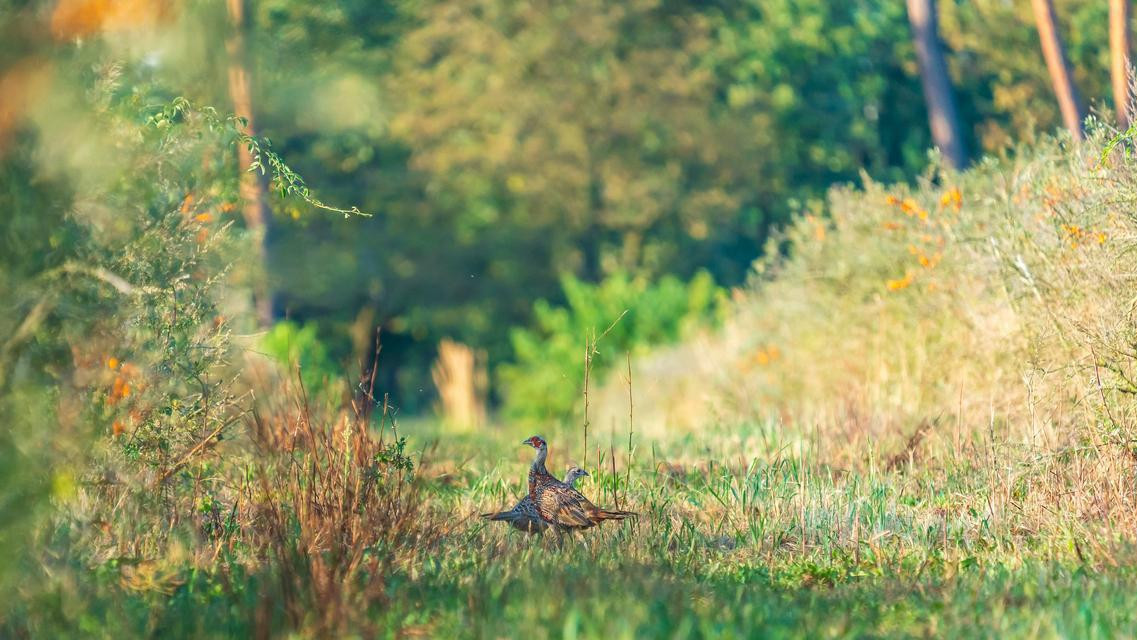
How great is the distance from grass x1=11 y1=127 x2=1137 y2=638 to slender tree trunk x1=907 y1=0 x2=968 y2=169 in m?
13.1

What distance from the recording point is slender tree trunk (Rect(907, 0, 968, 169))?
25.1 meters

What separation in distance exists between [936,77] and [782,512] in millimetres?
18935

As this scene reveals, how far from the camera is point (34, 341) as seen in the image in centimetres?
591

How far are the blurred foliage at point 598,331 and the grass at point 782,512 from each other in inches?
390

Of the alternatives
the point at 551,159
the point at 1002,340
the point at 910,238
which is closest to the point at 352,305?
the point at 551,159

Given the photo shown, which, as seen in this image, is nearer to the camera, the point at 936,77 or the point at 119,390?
the point at 119,390

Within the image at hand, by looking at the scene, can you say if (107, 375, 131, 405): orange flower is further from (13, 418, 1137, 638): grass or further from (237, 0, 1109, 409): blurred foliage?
(237, 0, 1109, 409): blurred foliage

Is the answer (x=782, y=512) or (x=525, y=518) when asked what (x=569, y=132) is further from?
(x=525, y=518)

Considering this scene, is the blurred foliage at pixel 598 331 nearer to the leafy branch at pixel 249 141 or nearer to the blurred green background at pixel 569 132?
the blurred green background at pixel 569 132

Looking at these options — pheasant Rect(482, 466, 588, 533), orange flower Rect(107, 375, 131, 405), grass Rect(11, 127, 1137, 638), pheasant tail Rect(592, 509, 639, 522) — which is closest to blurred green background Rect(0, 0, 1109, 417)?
grass Rect(11, 127, 1137, 638)

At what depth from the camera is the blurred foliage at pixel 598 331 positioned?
2270 cm

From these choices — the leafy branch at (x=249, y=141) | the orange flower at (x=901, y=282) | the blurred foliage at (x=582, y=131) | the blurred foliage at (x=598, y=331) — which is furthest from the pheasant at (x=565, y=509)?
the blurred foliage at (x=582, y=131)

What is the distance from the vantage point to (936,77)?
25.3 m

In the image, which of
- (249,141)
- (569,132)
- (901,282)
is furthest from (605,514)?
(569,132)
